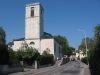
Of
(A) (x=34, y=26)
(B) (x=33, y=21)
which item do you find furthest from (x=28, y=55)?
(B) (x=33, y=21)

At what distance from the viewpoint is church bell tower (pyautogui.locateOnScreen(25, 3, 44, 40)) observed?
93.1m

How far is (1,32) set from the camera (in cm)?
8750

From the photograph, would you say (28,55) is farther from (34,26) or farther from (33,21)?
(33,21)

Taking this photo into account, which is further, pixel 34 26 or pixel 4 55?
pixel 34 26

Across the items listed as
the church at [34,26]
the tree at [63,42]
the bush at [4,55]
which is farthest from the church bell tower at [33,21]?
the tree at [63,42]

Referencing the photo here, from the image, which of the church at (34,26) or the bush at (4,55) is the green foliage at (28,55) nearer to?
the bush at (4,55)

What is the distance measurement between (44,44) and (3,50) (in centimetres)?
6090

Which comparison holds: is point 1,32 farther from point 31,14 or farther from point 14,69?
point 14,69

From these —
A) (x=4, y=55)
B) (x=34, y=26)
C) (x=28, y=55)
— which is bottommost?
(x=4, y=55)

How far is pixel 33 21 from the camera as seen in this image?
308 feet

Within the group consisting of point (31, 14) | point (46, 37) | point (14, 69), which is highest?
point (31, 14)

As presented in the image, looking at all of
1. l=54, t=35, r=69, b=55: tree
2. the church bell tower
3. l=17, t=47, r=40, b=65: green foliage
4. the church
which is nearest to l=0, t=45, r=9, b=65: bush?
l=17, t=47, r=40, b=65: green foliage

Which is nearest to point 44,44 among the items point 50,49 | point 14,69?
point 50,49

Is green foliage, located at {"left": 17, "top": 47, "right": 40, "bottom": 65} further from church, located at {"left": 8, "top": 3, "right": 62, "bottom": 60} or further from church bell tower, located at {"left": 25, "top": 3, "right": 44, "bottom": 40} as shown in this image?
church bell tower, located at {"left": 25, "top": 3, "right": 44, "bottom": 40}
